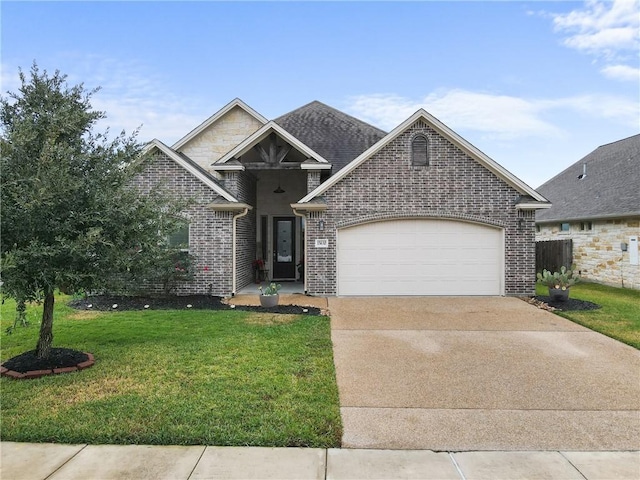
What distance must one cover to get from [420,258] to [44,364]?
9.89m

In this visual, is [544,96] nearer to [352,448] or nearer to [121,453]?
[352,448]

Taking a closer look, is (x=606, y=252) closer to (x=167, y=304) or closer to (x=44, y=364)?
(x=167, y=304)

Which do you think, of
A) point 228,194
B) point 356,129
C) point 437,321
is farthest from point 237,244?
point 356,129

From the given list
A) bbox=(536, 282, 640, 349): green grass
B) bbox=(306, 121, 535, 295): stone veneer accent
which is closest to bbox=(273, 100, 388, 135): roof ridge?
bbox=(306, 121, 535, 295): stone veneer accent

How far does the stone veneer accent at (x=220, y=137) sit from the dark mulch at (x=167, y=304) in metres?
6.24

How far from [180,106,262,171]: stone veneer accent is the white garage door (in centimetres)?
657

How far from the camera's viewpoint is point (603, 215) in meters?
15.5

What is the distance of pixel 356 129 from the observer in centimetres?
1825

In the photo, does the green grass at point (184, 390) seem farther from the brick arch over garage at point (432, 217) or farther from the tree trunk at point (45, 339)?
the brick arch over garage at point (432, 217)

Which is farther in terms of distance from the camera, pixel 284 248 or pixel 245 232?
pixel 284 248

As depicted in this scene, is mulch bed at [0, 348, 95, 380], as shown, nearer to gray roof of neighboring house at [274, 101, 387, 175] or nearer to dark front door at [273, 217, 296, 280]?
dark front door at [273, 217, 296, 280]

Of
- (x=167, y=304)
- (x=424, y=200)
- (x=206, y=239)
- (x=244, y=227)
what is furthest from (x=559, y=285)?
(x=167, y=304)

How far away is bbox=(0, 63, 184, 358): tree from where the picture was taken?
541 centimetres

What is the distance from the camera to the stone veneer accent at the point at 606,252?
14.8 metres
